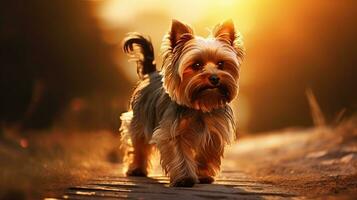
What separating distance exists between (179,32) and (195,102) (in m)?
0.85

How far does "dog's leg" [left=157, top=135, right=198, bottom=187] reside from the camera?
24.9 feet

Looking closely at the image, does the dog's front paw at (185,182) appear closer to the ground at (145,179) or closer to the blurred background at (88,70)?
the ground at (145,179)

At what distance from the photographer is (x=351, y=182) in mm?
6883

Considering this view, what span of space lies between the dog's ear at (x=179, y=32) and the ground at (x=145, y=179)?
1570mm

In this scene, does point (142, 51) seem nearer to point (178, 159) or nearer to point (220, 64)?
point (220, 64)

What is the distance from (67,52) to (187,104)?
25.1 ft

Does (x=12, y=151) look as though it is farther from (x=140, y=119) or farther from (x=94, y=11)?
(x=94, y=11)

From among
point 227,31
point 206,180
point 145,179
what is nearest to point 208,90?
point 227,31

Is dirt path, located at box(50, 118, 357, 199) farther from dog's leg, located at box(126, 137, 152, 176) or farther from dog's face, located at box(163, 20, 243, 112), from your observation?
dog's face, located at box(163, 20, 243, 112)

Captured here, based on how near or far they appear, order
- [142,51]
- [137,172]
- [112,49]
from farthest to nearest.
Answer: [112,49], [142,51], [137,172]

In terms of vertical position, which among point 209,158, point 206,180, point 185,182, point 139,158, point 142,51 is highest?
point 142,51

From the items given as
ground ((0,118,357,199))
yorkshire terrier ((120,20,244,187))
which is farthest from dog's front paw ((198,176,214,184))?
ground ((0,118,357,199))

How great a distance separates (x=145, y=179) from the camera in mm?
8508

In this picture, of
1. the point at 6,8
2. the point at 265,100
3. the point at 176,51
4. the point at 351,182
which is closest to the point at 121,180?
the point at 176,51
